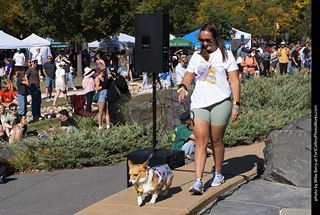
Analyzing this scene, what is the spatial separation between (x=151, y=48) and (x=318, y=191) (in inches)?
193

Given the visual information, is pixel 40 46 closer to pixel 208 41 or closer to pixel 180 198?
pixel 208 41

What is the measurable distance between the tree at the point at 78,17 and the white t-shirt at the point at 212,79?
83.6 ft

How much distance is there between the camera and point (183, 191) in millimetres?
5824

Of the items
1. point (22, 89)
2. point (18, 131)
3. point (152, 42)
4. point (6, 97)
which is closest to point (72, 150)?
point (18, 131)

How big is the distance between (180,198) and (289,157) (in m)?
1.82

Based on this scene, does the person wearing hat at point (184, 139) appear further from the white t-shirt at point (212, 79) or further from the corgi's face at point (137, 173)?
the corgi's face at point (137, 173)

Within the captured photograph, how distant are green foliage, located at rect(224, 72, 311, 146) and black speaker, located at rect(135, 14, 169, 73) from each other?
3.63 m

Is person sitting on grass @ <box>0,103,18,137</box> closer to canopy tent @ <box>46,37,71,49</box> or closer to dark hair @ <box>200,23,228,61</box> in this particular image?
dark hair @ <box>200,23,228,61</box>

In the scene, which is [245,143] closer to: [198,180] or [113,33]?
[198,180]

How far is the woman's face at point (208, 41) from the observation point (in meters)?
5.47

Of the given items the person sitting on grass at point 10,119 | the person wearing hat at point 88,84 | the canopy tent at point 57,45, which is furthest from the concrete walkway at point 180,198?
the canopy tent at point 57,45

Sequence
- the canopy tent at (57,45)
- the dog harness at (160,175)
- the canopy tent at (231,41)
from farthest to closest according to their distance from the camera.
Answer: the canopy tent at (57,45), the canopy tent at (231,41), the dog harness at (160,175)

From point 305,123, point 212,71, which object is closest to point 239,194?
point 212,71

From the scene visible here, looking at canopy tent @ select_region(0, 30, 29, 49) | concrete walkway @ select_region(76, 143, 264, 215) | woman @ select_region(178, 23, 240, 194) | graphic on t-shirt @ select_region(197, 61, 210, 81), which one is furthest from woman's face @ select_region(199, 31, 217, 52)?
canopy tent @ select_region(0, 30, 29, 49)
